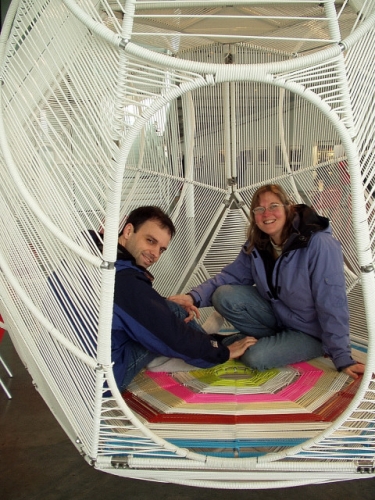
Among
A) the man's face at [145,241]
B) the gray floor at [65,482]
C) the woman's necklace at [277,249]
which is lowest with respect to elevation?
the gray floor at [65,482]

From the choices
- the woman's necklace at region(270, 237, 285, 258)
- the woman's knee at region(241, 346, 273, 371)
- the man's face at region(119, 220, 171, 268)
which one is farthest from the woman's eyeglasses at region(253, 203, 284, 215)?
the woman's knee at region(241, 346, 273, 371)

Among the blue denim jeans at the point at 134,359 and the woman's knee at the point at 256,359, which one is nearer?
the blue denim jeans at the point at 134,359

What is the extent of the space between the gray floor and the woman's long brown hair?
1.22m

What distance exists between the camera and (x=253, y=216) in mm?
2678

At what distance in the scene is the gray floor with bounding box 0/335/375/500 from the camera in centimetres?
227

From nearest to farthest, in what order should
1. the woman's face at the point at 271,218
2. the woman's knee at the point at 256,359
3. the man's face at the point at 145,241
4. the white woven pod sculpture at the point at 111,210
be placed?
the white woven pod sculpture at the point at 111,210 → the man's face at the point at 145,241 → the woman's knee at the point at 256,359 → the woman's face at the point at 271,218

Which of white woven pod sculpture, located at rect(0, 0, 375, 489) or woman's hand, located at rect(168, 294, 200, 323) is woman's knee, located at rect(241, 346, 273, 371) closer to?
white woven pod sculpture, located at rect(0, 0, 375, 489)

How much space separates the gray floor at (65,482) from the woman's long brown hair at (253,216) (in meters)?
1.22

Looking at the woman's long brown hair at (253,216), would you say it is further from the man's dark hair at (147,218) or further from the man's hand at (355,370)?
the man's hand at (355,370)

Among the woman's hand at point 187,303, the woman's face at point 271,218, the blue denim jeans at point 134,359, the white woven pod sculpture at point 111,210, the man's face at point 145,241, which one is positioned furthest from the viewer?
the woman's hand at point 187,303

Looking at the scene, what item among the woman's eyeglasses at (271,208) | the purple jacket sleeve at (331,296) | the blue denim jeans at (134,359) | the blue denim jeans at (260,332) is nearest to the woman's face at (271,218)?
the woman's eyeglasses at (271,208)

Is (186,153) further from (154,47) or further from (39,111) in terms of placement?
(39,111)

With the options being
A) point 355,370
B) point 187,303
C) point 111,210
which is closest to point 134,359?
point 187,303

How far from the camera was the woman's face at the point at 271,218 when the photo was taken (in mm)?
2506
